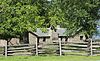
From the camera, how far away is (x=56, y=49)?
92.1 feet

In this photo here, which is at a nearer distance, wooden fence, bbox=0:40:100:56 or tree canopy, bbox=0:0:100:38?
wooden fence, bbox=0:40:100:56

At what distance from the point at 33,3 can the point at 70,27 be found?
1195 centimetres

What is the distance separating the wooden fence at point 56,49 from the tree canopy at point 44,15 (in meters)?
5.79

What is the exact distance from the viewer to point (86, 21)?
152 feet

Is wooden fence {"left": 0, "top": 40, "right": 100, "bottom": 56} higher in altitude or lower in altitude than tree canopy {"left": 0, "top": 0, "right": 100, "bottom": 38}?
lower

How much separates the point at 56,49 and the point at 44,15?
11.5 meters

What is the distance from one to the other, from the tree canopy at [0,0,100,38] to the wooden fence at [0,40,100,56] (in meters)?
5.79

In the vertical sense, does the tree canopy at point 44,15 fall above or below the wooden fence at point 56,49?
above

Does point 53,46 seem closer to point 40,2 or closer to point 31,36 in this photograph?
point 40,2

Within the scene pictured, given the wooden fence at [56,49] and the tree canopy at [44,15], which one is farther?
the tree canopy at [44,15]

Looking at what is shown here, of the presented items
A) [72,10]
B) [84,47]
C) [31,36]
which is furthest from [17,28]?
[31,36]

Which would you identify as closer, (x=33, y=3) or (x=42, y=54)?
(x=42, y=54)

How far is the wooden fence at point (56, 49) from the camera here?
26.8 m

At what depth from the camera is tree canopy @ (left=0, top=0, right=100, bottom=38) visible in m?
34.3
